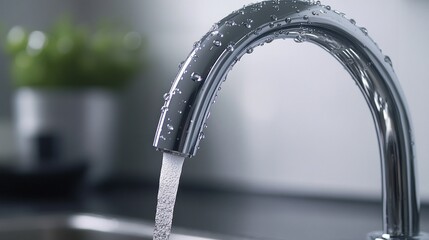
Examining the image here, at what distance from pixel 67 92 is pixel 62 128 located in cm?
7

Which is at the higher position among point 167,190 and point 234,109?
point 234,109

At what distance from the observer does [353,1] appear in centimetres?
134

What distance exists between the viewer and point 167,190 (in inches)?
24.7

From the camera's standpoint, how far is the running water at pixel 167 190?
0.61 m

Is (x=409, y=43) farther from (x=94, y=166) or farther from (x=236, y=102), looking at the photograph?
(x=94, y=166)

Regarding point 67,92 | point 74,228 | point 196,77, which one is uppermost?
point 67,92

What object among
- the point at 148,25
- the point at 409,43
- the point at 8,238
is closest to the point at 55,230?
the point at 8,238

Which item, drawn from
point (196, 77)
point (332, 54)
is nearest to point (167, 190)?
point (196, 77)

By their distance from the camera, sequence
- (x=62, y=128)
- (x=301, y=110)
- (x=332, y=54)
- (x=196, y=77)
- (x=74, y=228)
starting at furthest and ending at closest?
(x=62, y=128) < (x=301, y=110) < (x=74, y=228) < (x=332, y=54) < (x=196, y=77)

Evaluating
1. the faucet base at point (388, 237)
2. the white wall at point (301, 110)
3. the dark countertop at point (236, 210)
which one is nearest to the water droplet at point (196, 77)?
the faucet base at point (388, 237)

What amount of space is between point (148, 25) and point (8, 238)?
1.89 ft

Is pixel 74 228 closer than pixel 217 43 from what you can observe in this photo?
No

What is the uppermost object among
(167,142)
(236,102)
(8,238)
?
(236,102)

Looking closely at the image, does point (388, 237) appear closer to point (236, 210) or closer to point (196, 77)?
point (196, 77)
